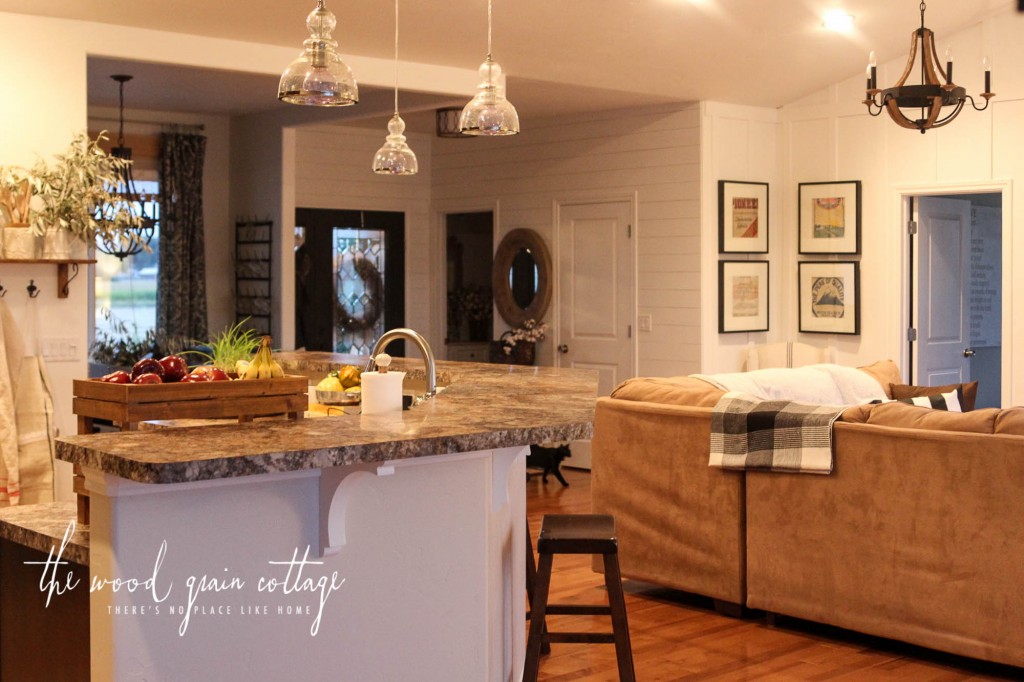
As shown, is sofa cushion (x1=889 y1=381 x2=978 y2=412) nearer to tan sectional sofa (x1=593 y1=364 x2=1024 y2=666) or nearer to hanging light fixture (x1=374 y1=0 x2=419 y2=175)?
tan sectional sofa (x1=593 y1=364 x2=1024 y2=666)

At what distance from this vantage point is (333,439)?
7.76 feet

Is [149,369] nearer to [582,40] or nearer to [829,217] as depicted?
[582,40]

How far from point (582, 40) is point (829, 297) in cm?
289

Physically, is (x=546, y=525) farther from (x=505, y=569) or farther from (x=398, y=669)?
(x=398, y=669)

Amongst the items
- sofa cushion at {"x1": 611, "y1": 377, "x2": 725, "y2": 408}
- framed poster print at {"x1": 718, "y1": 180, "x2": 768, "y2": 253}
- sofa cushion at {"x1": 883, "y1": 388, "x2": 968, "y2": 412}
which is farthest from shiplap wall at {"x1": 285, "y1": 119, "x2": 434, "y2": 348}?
sofa cushion at {"x1": 883, "y1": 388, "x2": 968, "y2": 412}

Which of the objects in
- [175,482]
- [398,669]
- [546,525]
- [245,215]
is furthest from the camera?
[245,215]

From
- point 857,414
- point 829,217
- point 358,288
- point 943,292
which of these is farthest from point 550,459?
point 857,414

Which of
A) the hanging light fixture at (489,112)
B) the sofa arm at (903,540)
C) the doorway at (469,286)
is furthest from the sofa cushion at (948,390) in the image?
the doorway at (469,286)

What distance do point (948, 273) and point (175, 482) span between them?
23.4ft

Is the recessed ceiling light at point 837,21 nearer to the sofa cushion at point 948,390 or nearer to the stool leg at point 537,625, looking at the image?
the sofa cushion at point 948,390

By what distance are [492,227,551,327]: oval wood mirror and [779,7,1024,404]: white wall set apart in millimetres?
1882

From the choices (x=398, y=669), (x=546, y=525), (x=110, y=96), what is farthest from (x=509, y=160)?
(x=398, y=669)

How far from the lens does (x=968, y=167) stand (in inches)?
292

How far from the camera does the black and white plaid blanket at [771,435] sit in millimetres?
4418
